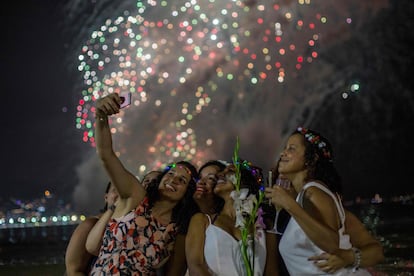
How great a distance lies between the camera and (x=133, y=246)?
4.74 metres

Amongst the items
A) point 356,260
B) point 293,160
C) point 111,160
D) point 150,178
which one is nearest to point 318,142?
point 293,160

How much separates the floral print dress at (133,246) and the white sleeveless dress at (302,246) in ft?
3.23

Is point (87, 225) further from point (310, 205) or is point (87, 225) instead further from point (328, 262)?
point (328, 262)

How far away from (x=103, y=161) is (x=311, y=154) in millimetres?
1636

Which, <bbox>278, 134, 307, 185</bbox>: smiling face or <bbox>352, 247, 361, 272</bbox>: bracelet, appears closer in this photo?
<bbox>352, 247, 361, 272</bbox>: bracelet

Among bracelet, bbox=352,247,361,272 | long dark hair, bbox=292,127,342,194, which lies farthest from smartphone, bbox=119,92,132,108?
bracelet, bbox=352,247,361,272

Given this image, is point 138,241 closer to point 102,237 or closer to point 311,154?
point 102,237

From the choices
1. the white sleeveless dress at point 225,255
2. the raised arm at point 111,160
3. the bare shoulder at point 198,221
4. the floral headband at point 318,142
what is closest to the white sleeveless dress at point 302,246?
the white sleeveless dress at point 225,255

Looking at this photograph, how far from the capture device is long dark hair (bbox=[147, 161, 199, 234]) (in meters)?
5.04

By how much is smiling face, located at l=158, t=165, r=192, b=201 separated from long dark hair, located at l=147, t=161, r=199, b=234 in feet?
0.17

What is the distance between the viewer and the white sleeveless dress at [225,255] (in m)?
4.60

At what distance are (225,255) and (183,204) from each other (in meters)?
0.74

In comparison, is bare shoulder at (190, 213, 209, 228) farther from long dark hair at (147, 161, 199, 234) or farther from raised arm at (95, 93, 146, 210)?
raised arm at (95, 93, 146, 210)

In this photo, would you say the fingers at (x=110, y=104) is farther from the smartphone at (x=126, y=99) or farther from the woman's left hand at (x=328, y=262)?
the woman's left hand at (x=328, y=262)
